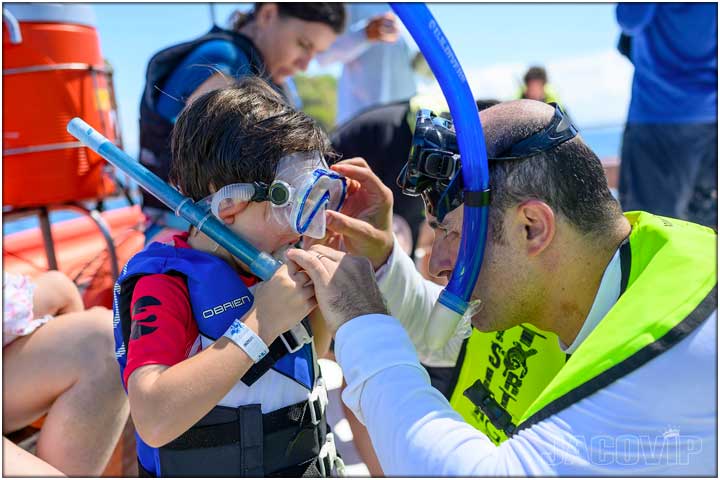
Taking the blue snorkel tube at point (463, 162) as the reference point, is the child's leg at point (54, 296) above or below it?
below

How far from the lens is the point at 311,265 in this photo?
5.17 ft

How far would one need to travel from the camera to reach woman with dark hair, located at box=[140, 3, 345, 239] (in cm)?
269

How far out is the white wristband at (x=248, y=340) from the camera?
5.06 feet

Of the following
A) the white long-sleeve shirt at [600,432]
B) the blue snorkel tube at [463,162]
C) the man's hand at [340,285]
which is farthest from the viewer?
the man's hand at [340,285]

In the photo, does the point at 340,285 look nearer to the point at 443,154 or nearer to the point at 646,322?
the point at 443,154

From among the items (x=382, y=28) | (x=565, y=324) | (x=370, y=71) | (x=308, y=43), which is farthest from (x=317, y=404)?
(x=370, y=71)

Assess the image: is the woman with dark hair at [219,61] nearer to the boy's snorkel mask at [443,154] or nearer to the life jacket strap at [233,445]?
the boy's snorkel mask at [443,154]

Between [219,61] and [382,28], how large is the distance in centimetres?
225

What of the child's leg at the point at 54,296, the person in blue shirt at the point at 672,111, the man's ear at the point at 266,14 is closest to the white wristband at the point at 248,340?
the child's leg at the point at 54,296

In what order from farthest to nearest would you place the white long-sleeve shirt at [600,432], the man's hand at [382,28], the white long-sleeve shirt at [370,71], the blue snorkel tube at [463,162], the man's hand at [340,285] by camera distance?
the white long-sleeve shirt at [370,71] → the man's hand at [382,28] → the man's hand at [340,285] → the blue snorkel tube at [463,162] → the white long-sleeve shirt at [600,432]

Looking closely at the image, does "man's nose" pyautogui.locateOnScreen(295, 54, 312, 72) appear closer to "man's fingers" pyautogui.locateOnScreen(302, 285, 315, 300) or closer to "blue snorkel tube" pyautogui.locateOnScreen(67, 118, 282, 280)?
"blue snorkel tube" pyautogui.locateOnScreen(67, 118, 282, 280)

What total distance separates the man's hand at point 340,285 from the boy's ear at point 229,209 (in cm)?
24

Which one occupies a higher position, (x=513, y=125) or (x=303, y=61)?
(x=303, y=61)

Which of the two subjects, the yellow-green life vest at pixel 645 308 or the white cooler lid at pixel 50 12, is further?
the white cooler lid at pixel 50 12
